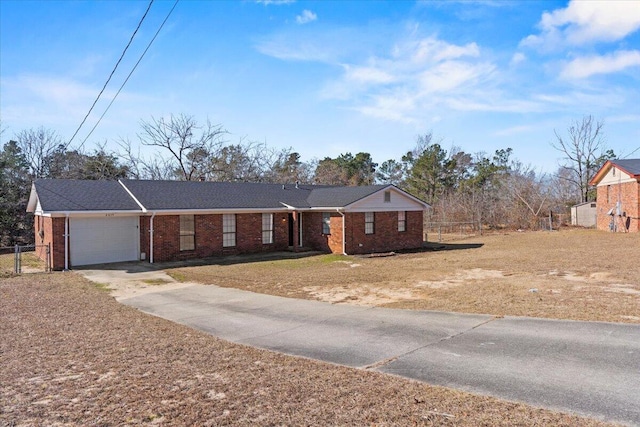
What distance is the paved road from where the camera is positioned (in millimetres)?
5000

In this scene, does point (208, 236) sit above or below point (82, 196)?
below

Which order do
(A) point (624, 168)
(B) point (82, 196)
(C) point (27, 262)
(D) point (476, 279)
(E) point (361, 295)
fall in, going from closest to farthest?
(E) point (361, 295) → (D) point (476, 279) → (B) point (82, 196) → (C) point (27, 262) → (A) point (624, 168)

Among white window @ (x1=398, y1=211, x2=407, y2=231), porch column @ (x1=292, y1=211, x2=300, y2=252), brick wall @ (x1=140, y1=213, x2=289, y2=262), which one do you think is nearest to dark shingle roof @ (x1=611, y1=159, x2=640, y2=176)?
white window @ (x1=398, y1=211, x2=407, y2=231)

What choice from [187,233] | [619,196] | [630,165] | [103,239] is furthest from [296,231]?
[630,165]

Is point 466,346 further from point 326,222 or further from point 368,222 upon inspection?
point 326,222

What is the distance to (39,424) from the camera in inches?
166

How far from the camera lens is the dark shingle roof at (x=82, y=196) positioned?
17.8 m

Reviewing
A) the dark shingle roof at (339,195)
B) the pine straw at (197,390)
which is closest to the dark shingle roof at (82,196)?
the dark shingle roof at (339,195)

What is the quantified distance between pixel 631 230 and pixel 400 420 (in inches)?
1163

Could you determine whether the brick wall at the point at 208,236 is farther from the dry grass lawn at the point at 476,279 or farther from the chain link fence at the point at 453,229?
the chain link fence at the point at 453,229

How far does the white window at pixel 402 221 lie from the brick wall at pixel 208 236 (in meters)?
6.35

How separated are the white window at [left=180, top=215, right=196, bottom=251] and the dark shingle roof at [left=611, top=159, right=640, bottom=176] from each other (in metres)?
25.3

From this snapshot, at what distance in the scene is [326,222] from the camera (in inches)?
926

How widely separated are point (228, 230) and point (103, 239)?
551 centimetres
